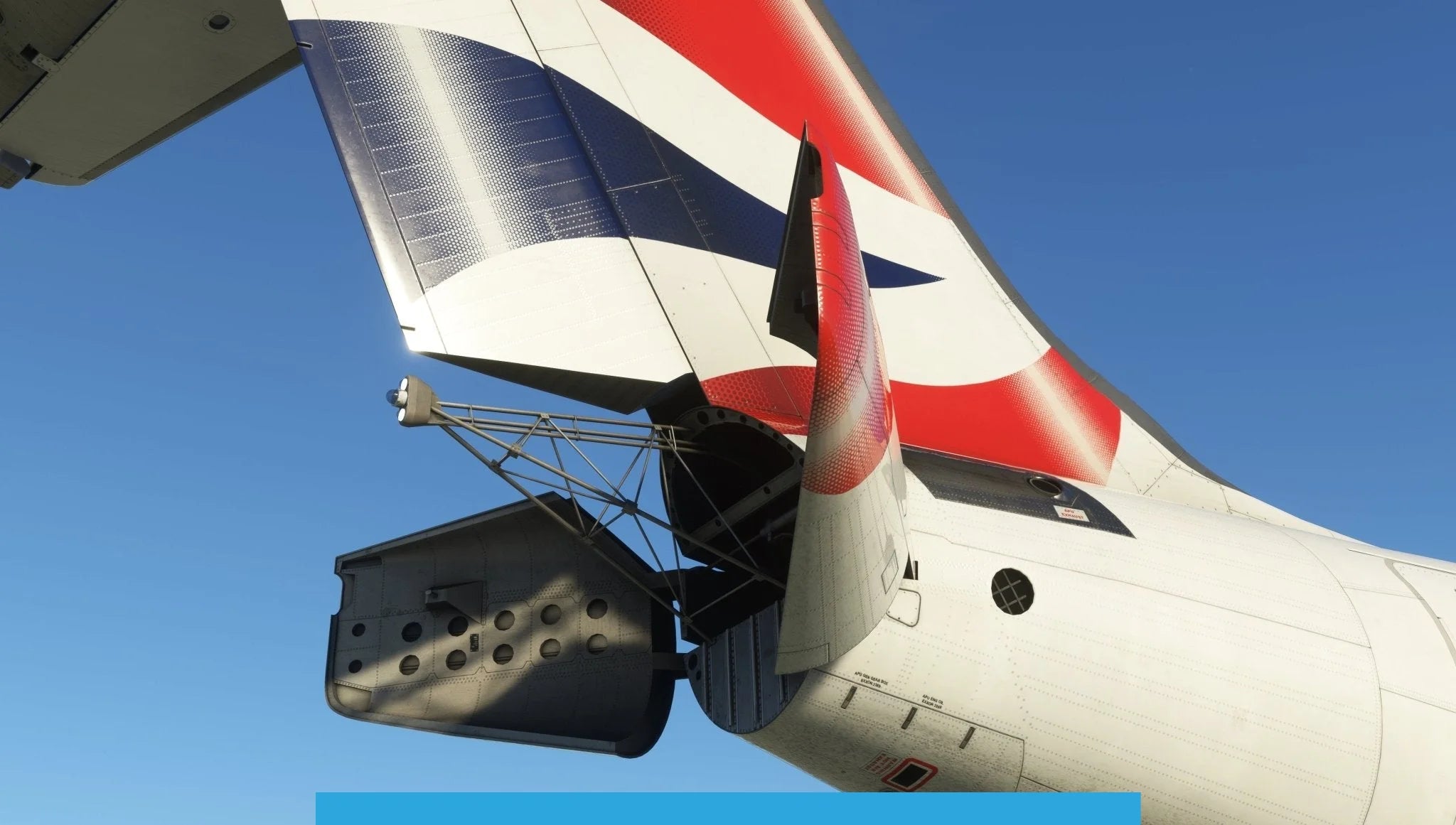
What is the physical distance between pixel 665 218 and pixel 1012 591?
359cm

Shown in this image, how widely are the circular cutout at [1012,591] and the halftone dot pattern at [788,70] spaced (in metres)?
3.84

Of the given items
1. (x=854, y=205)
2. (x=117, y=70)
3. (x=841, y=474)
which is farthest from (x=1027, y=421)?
(x=117, y=70)

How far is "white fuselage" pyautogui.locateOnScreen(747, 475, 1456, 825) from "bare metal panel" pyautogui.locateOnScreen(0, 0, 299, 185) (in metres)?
7.69

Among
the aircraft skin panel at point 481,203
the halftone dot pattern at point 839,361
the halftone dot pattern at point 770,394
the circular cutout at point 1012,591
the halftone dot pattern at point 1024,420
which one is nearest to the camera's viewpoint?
the halftone dot pattern at point 839,361

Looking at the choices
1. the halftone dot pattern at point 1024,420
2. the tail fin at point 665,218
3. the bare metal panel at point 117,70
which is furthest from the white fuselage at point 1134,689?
the bare metal panel at point 117,70

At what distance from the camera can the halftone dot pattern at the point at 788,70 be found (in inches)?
394

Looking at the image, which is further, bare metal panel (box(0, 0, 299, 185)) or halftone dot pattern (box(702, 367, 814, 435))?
bare metal panel (box(0, 0, 299, 185))

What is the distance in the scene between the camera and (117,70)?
11.4 m

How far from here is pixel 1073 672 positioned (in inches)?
298

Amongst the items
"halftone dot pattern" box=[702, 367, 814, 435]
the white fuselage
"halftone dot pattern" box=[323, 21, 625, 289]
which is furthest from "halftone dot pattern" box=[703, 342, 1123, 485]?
"halftone dot pattern" box=[323, 21, 625, 289]

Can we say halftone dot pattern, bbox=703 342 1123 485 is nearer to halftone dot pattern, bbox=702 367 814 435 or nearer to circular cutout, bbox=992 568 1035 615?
halftone dot pattern, bbox=702 367 814 435

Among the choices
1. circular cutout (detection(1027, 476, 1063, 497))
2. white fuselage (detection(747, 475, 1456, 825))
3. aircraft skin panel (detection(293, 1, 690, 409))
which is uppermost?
aircraft skin panel (detection(293, 1, 690, 409))

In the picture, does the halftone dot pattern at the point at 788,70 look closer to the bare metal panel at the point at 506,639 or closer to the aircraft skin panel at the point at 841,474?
the aircraft skin panel at the point at 841,474

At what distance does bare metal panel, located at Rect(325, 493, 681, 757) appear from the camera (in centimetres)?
898
